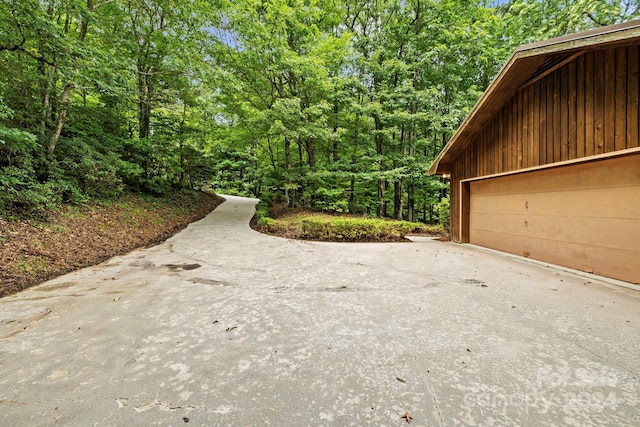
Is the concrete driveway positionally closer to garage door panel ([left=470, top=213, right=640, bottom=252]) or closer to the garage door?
the garage door

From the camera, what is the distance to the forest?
19.8 ft

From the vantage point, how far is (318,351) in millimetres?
2035

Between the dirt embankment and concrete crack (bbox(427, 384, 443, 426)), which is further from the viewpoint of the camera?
the dirt embankment

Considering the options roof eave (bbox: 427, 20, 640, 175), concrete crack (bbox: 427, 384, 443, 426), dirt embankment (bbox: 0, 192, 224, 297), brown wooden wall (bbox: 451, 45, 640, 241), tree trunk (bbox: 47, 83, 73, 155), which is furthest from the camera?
tree trunk (bbox: 47, 83, 73, 155)

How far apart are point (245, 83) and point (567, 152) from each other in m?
9.79

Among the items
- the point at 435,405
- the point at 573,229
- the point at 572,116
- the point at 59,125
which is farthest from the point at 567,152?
the point at 59,125

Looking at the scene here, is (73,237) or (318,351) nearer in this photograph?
(318,351)

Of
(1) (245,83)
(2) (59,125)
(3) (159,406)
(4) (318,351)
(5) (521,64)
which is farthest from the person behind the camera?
(1) (245,83)

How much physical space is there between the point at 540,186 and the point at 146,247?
849 centimetres

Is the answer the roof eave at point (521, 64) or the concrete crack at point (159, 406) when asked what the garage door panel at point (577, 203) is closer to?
the roof eave at point (521, 64)

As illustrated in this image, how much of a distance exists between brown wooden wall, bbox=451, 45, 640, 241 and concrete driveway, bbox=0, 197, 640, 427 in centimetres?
221

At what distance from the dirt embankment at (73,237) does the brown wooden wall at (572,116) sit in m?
8.35

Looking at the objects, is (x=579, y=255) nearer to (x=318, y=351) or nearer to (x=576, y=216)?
(x=576, y=216)

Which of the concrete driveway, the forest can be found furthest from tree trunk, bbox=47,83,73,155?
the concrete driveway
